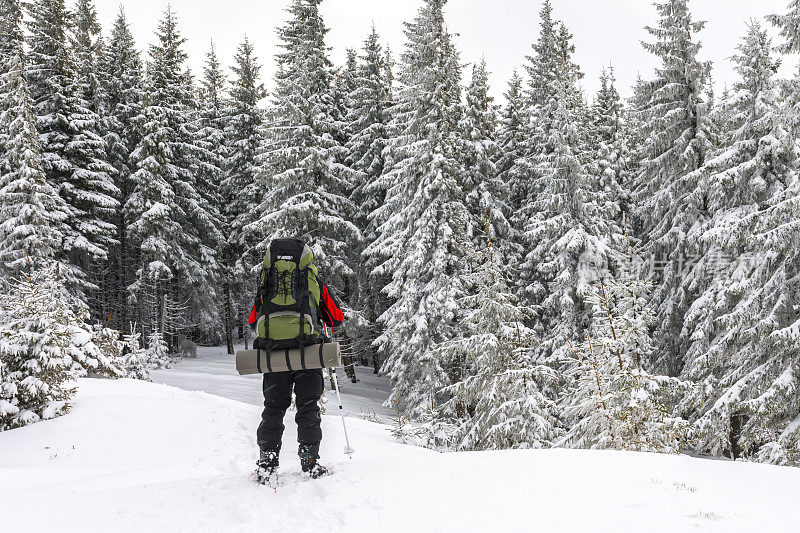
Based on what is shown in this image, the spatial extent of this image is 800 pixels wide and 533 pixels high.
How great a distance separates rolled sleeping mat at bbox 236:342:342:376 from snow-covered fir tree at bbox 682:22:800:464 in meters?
10.7

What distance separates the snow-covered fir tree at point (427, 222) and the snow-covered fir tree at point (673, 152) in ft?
24.0

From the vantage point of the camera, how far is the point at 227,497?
441 centimetres

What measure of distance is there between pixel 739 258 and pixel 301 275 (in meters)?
14.9

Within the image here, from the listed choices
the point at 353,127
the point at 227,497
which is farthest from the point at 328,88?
the point at 227,497

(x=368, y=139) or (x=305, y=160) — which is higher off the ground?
(x=368, y=139)

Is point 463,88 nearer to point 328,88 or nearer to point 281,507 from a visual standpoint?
point 328,88

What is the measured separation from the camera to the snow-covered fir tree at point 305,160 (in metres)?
20.6

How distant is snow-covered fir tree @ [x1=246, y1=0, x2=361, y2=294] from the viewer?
20594 mm

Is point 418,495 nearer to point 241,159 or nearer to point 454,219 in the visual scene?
point 454,219

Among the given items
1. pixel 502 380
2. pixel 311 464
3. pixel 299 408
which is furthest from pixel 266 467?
pixel 502 380

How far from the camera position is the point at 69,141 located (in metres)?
24.0

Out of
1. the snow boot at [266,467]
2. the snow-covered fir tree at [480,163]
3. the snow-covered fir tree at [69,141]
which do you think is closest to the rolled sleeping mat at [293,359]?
the snow boot at [266,467]

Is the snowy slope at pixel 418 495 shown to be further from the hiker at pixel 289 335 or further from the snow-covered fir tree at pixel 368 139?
the snow-covered fir tree at pixel 368 139

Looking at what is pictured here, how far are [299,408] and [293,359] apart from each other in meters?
0.60
